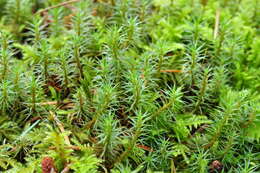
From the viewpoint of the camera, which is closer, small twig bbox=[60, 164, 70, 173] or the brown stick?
small twig bbox=[60, 164, 70, 173]

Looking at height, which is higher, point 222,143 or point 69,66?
point 69,66

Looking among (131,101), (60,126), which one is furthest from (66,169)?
(131,101)

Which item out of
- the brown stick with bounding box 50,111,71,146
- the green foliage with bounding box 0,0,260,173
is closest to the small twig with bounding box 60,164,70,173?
the green foliage with bounding box 0,0,260,173

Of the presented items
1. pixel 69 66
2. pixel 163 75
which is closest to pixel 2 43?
pixel 69 66

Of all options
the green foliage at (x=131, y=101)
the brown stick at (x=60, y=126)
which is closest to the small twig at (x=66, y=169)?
the green foliage at (x=131, y=101)

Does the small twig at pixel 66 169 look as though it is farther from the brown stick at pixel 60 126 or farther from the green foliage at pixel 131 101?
the brown stick at pixel 60 126

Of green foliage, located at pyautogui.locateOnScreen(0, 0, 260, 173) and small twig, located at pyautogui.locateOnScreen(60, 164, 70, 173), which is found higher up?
green foliage, located at pyautogui.locateOnScreen(0, 0, 260, 173)

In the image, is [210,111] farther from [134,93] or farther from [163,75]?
[134,93]

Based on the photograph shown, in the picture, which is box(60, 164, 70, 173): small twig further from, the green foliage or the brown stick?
the brown stick

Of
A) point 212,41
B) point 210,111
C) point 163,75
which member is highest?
point 212,41
